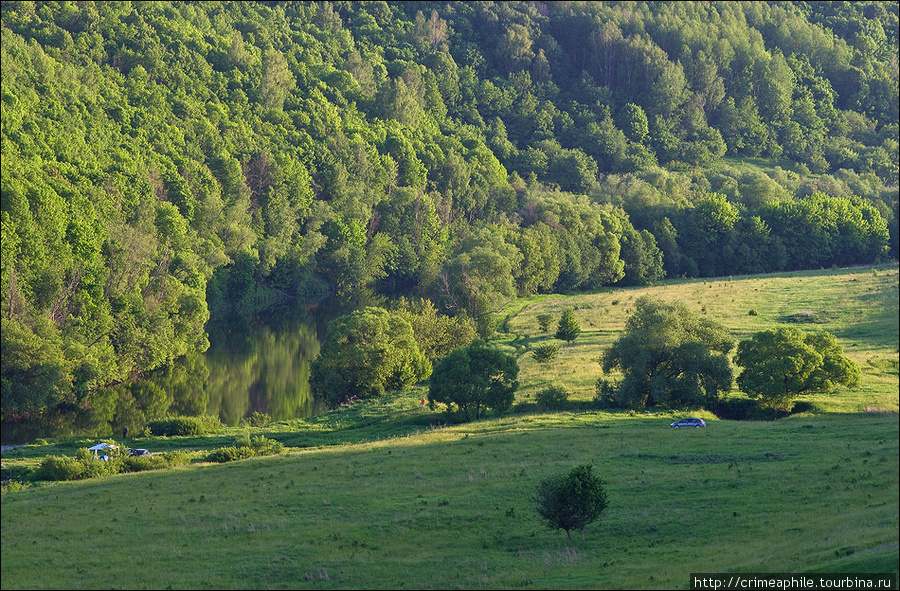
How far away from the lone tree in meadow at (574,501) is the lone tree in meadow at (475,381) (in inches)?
1322

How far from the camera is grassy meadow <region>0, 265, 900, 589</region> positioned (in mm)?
37781

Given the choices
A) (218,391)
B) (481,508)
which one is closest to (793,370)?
(481,508)

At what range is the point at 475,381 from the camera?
76.4 metres

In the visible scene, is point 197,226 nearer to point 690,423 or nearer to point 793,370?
point 690,423

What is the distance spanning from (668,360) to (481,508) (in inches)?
1342

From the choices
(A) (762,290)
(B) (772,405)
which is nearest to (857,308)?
(A) (762,290)

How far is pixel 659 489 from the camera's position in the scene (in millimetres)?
49219

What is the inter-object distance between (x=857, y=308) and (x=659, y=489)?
68309 millimetres

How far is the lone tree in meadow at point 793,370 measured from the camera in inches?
2771

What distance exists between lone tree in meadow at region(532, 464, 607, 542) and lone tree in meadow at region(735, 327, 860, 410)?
32.8 metres

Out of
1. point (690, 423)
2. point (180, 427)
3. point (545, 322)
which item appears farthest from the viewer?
point (545, 322)

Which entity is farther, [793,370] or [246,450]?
[793,370]

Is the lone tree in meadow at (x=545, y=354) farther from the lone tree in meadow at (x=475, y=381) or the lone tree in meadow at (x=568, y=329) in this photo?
the lone tree in meadow at (x=475, y=381)

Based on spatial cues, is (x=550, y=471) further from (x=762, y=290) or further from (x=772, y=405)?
(x=762, y=290)
